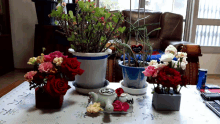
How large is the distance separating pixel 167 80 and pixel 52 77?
43 cm

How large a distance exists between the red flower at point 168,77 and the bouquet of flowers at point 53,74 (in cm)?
32

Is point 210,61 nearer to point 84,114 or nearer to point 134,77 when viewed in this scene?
point 134,77

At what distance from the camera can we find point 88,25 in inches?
33.6

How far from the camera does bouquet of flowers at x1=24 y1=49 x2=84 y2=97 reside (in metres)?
0.67

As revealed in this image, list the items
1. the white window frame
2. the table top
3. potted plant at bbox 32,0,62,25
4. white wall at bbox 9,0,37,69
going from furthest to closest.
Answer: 1. the white window frame
2. white wall at bbox 9,0,37,69
3. potted plant at bbox 32,0,62,25
4. the table top

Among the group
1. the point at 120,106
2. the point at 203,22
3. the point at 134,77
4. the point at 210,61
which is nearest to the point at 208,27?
the point at 203,22

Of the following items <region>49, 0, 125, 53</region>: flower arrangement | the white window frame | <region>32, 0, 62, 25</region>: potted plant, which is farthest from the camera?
the white window frame

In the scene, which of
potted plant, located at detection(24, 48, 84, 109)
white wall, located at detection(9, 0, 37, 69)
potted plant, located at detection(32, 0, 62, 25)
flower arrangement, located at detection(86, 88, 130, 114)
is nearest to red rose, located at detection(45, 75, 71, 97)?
potted plant, located at detection(24, 48, 84, 109)

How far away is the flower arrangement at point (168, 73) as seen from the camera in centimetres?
67

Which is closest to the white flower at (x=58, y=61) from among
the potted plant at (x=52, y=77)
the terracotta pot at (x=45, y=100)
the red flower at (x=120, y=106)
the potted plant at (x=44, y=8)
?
the potted plant at (x=52, y=77)

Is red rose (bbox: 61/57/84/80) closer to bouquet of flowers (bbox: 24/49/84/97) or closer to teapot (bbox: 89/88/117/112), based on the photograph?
bouquet of flowers (bbox: 24/49/84/97)

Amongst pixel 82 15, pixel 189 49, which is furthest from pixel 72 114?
pixel 189 49

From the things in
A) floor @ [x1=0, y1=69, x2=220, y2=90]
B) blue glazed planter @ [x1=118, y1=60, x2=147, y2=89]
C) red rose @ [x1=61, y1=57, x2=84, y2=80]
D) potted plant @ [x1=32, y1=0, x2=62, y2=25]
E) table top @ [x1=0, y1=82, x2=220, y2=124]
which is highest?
potted plant @ [x1=32, y1=0, x2=62, y2=25]

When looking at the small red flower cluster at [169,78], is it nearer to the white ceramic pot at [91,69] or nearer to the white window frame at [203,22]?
the white ceramic pot at [91,69]
